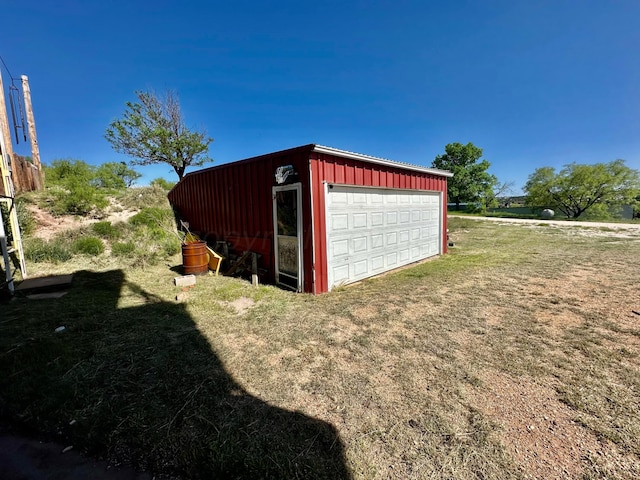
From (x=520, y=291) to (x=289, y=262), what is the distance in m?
4.48

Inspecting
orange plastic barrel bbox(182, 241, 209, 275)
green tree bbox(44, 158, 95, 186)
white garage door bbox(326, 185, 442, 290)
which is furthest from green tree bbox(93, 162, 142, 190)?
white garage door bbox(326, 185, 442, 290)

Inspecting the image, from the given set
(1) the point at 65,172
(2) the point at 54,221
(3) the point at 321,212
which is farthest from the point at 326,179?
(1) the point at 65,172

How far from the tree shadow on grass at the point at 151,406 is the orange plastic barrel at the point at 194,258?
261 cm

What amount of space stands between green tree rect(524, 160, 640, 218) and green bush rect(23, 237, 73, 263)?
3511 centimetres

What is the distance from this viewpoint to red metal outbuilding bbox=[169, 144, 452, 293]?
16.8ft

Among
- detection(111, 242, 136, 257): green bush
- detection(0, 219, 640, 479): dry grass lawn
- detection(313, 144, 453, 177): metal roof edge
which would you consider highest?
detection(313, 144, 453, 177): metal roof edge

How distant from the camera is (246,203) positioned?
6559mm

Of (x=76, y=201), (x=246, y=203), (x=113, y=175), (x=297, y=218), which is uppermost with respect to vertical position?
(x=113, y=175)

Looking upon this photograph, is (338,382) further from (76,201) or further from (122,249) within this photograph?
(76,201)

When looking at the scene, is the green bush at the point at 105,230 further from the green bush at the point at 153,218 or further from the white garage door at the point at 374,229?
the white garage door at the point at 374,229

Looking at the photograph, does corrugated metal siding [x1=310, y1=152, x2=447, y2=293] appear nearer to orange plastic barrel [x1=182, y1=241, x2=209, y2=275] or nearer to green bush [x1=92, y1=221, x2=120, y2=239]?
orange plastic barrel [x1=182, y1=241, x2=209, y2=275]

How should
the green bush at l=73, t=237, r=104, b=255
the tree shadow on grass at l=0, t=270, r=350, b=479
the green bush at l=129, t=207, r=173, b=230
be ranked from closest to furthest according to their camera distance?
the tree shadow on grass at l=0, t=270, r=350, b=479 → the green bush at l=73, t=237, r=104, b=255 → the green bush at l=129, t=207, r=173, b=230

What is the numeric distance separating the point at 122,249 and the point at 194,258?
2.90 m

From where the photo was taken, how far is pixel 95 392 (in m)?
2.34
